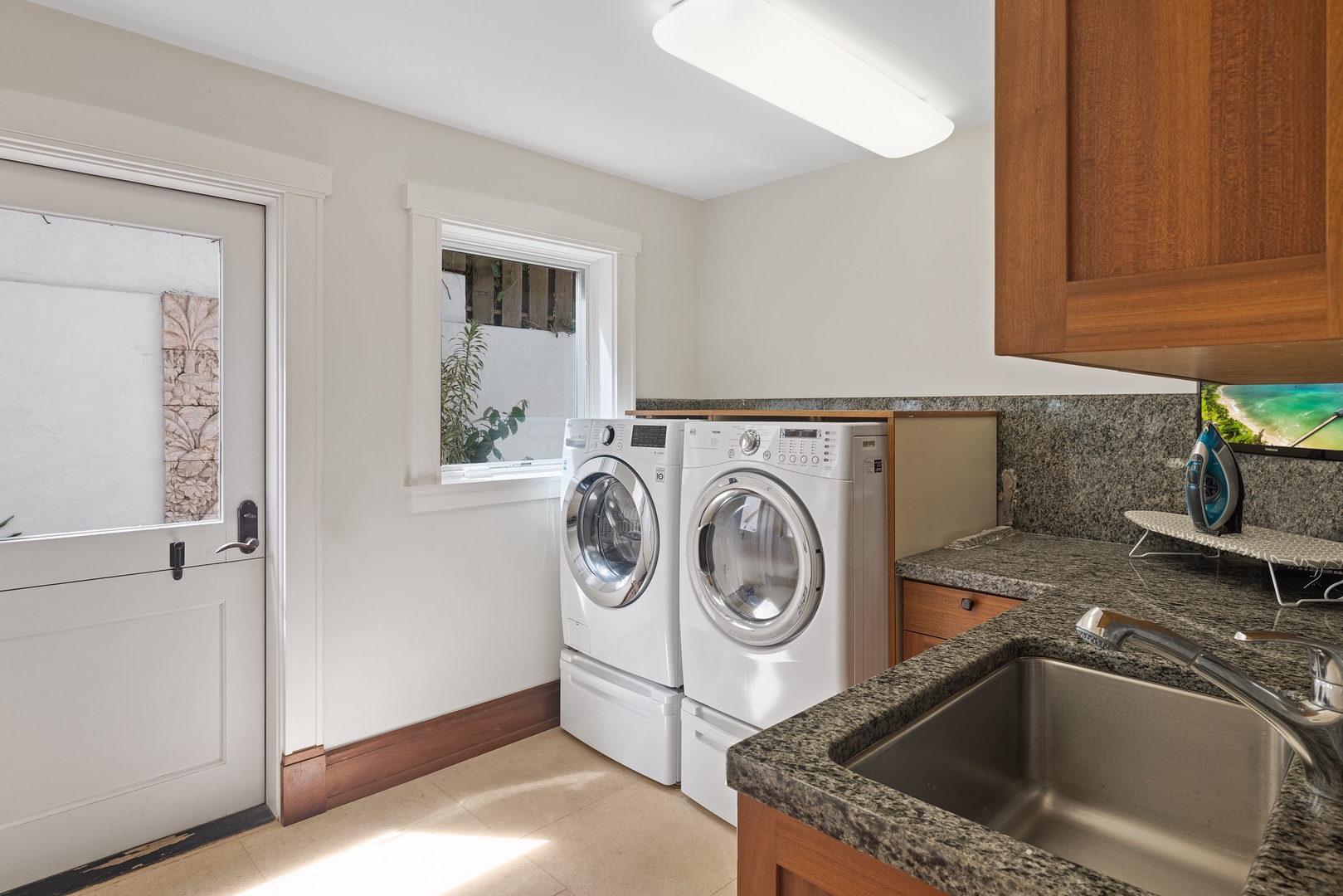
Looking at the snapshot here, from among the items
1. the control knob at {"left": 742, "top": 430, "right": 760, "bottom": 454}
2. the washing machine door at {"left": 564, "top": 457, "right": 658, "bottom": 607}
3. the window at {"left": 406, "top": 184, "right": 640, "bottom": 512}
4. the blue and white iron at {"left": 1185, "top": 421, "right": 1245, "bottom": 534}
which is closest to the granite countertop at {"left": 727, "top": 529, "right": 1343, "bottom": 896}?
the blue and white iron at {"left": 1185, "top": 421, "right": 1245, "bottom": 534}

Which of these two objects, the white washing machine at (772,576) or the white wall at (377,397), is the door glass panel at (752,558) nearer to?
the white washing machine at (772,576)

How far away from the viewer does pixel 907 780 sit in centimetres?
85

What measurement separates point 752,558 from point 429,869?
1.34m

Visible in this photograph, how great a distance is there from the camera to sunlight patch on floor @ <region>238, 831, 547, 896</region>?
1994 mm

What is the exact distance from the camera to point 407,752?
8.48 feet

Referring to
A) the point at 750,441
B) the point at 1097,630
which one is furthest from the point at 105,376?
the point at 1097,630

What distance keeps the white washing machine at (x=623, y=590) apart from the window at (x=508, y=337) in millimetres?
295

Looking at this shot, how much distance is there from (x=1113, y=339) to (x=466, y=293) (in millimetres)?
2698

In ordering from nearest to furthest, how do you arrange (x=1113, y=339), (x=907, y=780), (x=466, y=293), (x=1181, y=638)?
1. (x=1113, y=339)
2. (x=1181, y=638)
3. (x=907, y=780)
4. (x=466, y=293)

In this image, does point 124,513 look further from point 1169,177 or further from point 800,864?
point 1169,177

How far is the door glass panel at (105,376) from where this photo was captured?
6.41ft

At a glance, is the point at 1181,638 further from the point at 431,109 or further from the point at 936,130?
the point at 431,109

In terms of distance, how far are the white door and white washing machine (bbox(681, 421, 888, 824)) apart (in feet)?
4.83

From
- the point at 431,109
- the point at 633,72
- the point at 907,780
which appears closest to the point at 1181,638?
the point at 907,780
